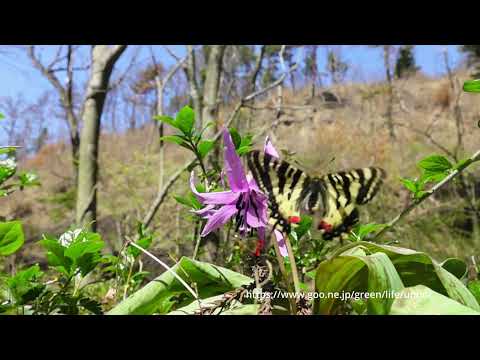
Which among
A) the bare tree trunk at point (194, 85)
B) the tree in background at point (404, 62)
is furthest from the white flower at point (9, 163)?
the tree in background at point (404, 62)

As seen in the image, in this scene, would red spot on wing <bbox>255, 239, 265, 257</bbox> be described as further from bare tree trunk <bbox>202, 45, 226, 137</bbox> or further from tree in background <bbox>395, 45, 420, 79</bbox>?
tree in background <bbox>395, 45, 420, 79</bbox>

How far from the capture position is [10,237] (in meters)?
0.55

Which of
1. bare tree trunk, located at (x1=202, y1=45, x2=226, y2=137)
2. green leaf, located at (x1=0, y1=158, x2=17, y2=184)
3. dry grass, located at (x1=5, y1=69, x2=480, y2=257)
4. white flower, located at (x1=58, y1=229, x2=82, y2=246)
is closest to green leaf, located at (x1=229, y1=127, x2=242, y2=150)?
dry grass, located at (x1=5, y1=69, x2=480, y2=257)

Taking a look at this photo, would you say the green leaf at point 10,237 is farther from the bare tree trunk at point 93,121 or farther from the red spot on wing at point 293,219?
the bare tree trunk at point 93,121

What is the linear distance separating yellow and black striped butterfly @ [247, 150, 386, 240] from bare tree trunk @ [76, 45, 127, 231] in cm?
186

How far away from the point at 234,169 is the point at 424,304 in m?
0.26

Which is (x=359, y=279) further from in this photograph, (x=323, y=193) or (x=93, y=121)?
(x=93, y=121)

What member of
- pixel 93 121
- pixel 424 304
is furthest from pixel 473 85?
pixel 93 121
